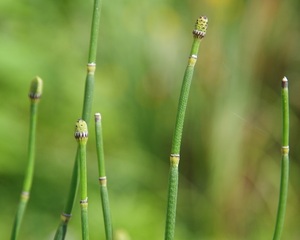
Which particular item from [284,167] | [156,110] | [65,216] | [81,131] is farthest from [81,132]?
[156,110]

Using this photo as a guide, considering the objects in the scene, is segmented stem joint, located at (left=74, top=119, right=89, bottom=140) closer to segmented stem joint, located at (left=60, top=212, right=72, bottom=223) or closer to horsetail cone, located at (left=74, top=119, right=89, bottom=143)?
horsetail cone, located at (left=74, top=119, right=89, bottom=143)

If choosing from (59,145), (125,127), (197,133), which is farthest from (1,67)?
(197,133)

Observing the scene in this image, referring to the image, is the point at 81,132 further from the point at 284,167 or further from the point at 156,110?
the point at 156,110

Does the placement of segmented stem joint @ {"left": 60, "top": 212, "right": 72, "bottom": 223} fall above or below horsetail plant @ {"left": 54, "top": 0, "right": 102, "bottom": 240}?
below

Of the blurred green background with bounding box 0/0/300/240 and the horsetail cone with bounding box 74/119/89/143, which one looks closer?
→ the horsetail cone with bounding box 74/119/89/143

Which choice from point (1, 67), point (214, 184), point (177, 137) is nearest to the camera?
point (177, 137)

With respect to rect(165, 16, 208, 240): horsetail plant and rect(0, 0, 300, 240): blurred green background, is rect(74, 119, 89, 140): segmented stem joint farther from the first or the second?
rect(0, 0, 300, 240): blurred green background

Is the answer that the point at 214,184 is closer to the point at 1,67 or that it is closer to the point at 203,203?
the point at 203,203

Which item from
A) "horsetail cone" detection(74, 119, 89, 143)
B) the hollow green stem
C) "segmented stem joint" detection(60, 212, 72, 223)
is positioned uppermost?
"horsetail cone" detection(74, 119, 89, 143)

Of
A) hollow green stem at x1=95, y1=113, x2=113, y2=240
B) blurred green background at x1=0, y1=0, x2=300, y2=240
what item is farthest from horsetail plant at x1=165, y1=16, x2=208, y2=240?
blurred green background at x1=0, y1=0, x2=300, y2=240
